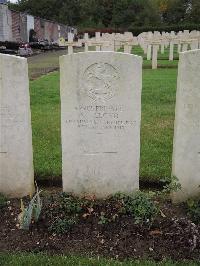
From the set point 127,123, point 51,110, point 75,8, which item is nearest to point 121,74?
point 127,123

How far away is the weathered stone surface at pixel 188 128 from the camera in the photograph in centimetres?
436

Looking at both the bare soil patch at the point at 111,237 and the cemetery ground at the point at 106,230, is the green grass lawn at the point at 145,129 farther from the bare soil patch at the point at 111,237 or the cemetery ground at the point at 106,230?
the bare soil patch at the point at 111,237

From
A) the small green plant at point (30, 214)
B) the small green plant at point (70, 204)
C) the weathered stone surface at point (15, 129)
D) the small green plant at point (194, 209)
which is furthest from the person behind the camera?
the weathered stone surface at point (15, 129)

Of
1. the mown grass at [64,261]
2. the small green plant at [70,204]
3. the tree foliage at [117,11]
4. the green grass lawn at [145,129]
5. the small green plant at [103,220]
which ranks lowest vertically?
the mown grass at [64,261]

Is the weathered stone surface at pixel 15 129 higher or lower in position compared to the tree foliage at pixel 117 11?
lower

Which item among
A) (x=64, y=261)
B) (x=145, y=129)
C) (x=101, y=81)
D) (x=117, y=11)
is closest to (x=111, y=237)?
(x=64, y=261)

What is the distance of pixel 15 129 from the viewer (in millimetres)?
4785

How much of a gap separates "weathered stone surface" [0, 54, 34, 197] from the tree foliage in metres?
59.2

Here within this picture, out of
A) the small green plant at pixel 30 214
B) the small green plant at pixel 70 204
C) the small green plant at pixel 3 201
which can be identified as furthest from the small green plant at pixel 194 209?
the small green plant at pixel 3 201

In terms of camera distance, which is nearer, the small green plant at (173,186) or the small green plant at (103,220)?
the small green plant at (103,220)

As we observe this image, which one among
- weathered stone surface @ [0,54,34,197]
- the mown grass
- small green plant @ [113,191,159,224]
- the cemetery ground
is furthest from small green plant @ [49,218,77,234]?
weathered stone surface @ [0,54,34,197]

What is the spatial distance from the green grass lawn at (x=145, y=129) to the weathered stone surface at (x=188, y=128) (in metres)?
0.82

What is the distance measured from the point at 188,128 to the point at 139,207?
988mm

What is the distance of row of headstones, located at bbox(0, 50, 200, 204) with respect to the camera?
4488mm
